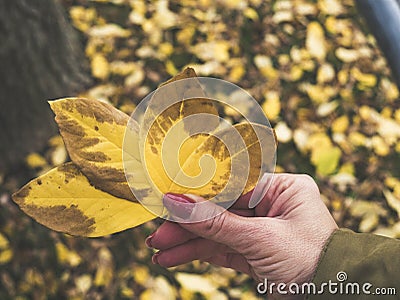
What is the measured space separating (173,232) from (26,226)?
76cm

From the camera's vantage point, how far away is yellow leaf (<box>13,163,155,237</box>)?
0.62m

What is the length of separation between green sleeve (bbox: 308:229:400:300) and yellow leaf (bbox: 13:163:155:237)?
10.5 inches

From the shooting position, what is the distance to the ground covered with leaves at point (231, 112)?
4.38 ft

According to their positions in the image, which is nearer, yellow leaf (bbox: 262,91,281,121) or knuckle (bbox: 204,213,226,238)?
knuckle (bbox: 204,213,226,238)

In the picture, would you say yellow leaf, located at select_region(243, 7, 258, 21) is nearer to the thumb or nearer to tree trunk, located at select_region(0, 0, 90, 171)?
tree trunk, located at select_region(0, 0, 90, 171)

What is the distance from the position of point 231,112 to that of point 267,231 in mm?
905

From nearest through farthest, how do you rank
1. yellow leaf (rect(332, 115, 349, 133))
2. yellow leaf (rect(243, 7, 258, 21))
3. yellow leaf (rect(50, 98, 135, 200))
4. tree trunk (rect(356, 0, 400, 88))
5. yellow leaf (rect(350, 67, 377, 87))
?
1. yellow leaf (rect(50, 98, 135, 200))
2. tree trunk (rect(356, 0, 400, 88))
3. yellow leaf (rect(332, 115, 349, 133))
4. yellow leaf (rect(350, 67, 377, 87))
5. yellow leaf (rect(243, 7, 258, 21))

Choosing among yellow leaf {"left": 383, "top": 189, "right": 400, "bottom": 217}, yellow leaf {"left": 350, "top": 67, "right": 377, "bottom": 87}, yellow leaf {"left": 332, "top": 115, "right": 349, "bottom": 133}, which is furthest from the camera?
yellow leaf {"left": 350, "top": 67, "right": 377, "bottom": 87}

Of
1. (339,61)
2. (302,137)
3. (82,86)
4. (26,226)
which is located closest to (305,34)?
(339,61)

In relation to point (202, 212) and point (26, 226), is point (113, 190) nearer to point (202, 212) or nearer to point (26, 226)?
point (202, 212)

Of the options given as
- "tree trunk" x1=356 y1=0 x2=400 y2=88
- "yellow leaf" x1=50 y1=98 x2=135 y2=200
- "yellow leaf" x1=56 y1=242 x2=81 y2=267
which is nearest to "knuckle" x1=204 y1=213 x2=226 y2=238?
"yellow leaf" x1=50 y1=98 x2=135 y2=200

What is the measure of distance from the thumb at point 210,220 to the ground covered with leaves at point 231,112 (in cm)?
64

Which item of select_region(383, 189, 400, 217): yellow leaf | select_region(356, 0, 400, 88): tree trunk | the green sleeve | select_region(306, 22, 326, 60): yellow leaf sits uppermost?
select_region(356, 0, 400, 88): tree trunk

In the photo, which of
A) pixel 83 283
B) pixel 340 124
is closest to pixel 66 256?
pixel 83 283
